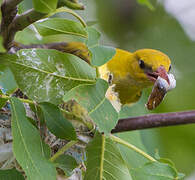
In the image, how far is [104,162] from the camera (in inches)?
56.1

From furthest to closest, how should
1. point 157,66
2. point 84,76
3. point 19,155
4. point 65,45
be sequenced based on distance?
1. point 65,45
2. point 157,66
3. point 84,76
4. point 19,155

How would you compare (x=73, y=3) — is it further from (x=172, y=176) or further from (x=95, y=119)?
(x=172, y=176)

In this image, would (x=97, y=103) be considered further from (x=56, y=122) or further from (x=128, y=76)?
(x=128, y=76)

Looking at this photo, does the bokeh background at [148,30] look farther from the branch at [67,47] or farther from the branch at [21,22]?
the branch at [21,22]

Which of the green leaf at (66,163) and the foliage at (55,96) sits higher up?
the foliage at (55,96)

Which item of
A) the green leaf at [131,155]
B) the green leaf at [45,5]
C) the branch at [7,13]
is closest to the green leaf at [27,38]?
the green leaf at [131,155]

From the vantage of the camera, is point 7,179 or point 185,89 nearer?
point 7,179

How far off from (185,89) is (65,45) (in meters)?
1.23

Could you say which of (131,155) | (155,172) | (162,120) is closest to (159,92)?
(162,120)

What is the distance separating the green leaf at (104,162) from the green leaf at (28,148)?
0.67ft

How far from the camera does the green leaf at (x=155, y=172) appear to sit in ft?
4.71

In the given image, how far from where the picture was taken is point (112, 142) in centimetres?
148

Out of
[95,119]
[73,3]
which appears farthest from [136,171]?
[73,3]

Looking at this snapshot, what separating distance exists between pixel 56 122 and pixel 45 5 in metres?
0.44
